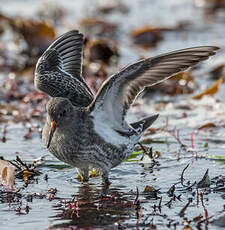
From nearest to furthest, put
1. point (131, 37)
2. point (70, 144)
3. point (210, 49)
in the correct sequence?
1. point (210, 49)
2. point (70, 144)
3. point (131, 37)

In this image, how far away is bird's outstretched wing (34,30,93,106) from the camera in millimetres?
5848

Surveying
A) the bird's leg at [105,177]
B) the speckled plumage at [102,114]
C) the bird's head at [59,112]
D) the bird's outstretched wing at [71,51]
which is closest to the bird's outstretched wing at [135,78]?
the speckled plumage at [102,114]

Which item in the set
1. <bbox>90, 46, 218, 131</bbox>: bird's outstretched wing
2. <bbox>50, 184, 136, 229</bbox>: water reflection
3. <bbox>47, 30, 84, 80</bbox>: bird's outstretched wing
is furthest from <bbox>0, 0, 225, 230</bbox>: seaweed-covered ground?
<bbox>47, 30, 84, 80</bbox>: bird's outstretched wing

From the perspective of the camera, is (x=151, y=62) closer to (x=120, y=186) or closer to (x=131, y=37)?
(x=120, y=186)

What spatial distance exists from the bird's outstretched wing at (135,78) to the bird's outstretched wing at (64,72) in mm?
516

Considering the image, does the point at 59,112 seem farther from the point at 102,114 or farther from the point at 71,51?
the point at 71,51

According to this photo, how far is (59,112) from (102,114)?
15.4 inches

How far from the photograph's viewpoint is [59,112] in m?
5.32

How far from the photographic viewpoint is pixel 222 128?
23.3ft

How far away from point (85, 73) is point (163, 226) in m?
5.16

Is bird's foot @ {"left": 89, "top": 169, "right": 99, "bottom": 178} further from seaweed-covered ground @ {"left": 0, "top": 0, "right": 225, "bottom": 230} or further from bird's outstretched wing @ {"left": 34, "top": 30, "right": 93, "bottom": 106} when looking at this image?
bird's outstretched wing @ {"left": 34, "top": 30, "right": 93, "bottom": 106}

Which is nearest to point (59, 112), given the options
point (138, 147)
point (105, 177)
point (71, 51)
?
point (105, 177)

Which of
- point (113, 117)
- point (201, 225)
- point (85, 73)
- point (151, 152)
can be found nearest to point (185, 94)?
point (85, 73)

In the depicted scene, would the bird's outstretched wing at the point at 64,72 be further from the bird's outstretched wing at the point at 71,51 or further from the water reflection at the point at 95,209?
the water reflection at the point at 95,209
